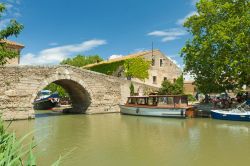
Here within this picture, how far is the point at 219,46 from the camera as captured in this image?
803 inches

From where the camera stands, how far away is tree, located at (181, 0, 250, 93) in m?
19.1

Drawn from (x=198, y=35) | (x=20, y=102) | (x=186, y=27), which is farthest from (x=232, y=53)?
(x=20, y=102)

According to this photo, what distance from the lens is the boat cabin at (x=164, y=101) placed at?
2122cm

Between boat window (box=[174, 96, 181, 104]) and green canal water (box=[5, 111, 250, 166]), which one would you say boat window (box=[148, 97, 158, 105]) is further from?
green canal water (box=[5, 111, 250, 166])

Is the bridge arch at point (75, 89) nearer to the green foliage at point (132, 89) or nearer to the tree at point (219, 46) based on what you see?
the green foliage at point (132, 89)

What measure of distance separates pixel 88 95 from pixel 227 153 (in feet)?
54.1

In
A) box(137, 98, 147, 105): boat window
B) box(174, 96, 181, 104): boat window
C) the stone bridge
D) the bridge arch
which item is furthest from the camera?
box(137, 98, 147, 105): boat window

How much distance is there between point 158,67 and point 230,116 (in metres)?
19.8

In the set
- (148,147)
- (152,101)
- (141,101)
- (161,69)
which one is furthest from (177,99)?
(161,69)

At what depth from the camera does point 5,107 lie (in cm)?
1992

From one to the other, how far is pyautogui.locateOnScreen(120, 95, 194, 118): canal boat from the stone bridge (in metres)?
2.94

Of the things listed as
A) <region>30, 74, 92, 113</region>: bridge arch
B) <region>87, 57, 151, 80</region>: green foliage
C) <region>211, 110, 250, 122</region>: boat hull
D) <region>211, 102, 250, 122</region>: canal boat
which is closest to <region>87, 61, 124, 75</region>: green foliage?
<region>87, 57, 151, 80</region>: green foliage

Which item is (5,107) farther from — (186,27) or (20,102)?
(186,27)

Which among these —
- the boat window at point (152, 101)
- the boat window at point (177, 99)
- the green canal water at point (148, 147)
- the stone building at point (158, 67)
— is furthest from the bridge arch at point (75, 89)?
the stone building at point (158, 67)
